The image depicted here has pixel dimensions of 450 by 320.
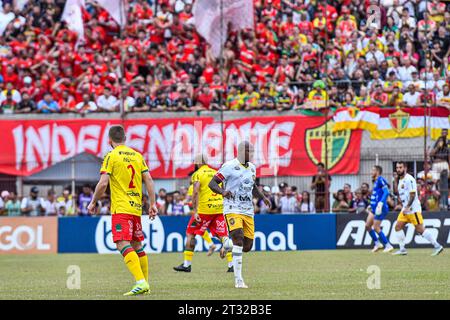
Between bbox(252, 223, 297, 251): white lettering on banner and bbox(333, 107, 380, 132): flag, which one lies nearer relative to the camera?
bbox(333, 107, 380, 132): flag

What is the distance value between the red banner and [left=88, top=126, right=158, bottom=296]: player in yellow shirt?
15.3m

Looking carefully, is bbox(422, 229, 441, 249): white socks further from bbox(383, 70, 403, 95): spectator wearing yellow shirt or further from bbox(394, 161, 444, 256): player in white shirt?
bbox(383, 70, 403, 95): spectator wearing yellow shirt

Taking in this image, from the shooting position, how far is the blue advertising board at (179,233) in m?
30.6

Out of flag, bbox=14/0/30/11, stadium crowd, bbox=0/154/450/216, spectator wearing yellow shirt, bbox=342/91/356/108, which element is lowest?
stadium crowd, bbox=0/154/450/216

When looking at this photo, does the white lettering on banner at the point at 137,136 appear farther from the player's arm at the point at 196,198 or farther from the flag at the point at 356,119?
the player's arm at the point at 196,198

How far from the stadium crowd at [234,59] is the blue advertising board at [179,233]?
3331 millimetres

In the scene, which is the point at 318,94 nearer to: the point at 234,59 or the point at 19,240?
the point at 234,59

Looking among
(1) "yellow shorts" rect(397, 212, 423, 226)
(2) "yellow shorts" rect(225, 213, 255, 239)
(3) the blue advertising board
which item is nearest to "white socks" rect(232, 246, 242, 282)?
(2) "yellow shorts" rect(225, 213, 255, 239)

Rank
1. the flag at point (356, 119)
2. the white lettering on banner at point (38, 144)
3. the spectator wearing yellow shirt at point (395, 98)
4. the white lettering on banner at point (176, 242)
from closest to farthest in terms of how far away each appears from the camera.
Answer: the spectator wearing yellow shirt at point (395, 98)
the flag at point (356, 119)
the white lettering on banner at point (176, 242)
the white lettering on banner at point (38, 144)

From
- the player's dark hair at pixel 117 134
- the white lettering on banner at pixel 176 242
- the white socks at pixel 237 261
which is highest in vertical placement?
the player's dark hair at pixel 117 134

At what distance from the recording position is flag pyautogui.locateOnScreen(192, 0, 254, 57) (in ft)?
104

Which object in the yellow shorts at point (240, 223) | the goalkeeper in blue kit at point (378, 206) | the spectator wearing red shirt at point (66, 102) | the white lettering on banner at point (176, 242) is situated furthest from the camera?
the spectator wearing red shirt at point (66, 102)

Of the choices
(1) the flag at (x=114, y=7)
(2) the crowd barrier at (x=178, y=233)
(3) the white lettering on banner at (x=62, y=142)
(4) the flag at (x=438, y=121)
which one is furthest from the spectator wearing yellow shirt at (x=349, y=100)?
(3) the white lettering on banner at (x=62, y=142)
